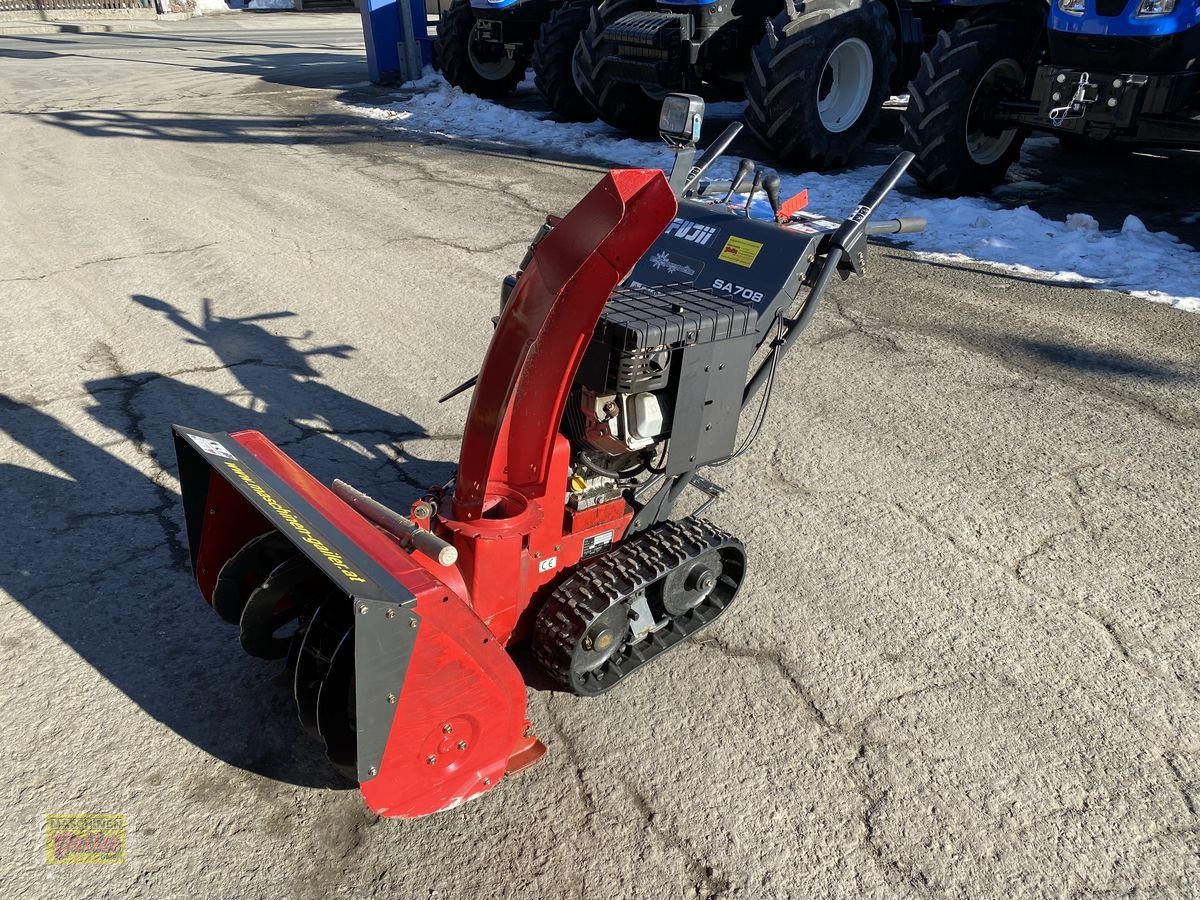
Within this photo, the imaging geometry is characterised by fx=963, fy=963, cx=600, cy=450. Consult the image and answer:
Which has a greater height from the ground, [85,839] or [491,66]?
[491,66]

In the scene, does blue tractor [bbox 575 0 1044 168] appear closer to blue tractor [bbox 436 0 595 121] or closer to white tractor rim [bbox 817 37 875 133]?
white tractor rim [bbox 817 37 875 133]

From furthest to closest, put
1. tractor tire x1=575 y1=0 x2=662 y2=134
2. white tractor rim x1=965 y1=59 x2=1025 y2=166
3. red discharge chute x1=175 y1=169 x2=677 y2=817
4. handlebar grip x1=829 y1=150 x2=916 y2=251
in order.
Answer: tractor tire x1=575 y1=0 x2=662 y2=134, white tractor rim x1=965 y1=59 x2=1025 y2=166, handlebar grip x1=829 y1=150 x2=916 y2=251, red discharge chute x1=175 y1=169 x2=677 y2=817

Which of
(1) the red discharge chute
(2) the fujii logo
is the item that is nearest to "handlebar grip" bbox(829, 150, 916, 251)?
(2) the fujii logo

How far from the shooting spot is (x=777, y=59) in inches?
360

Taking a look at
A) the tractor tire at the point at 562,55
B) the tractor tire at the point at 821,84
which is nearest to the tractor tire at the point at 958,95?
the tractor tire at the point at 821,84

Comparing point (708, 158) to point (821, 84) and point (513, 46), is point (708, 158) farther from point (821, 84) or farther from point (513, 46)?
point (513, 46)

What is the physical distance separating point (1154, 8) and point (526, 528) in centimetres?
741

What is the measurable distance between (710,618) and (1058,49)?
6995 millimetres

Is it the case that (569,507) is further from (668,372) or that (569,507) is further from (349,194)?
(349,194)

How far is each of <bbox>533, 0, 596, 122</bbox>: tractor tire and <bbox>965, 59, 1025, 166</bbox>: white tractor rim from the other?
525 centimetres

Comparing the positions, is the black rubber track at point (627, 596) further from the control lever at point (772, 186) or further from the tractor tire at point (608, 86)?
the tractor tire at point (608, 86)

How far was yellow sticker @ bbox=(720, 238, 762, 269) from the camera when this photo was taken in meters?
3.78

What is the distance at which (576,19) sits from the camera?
1251cm

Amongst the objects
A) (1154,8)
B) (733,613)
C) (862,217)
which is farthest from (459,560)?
(1154,8)
